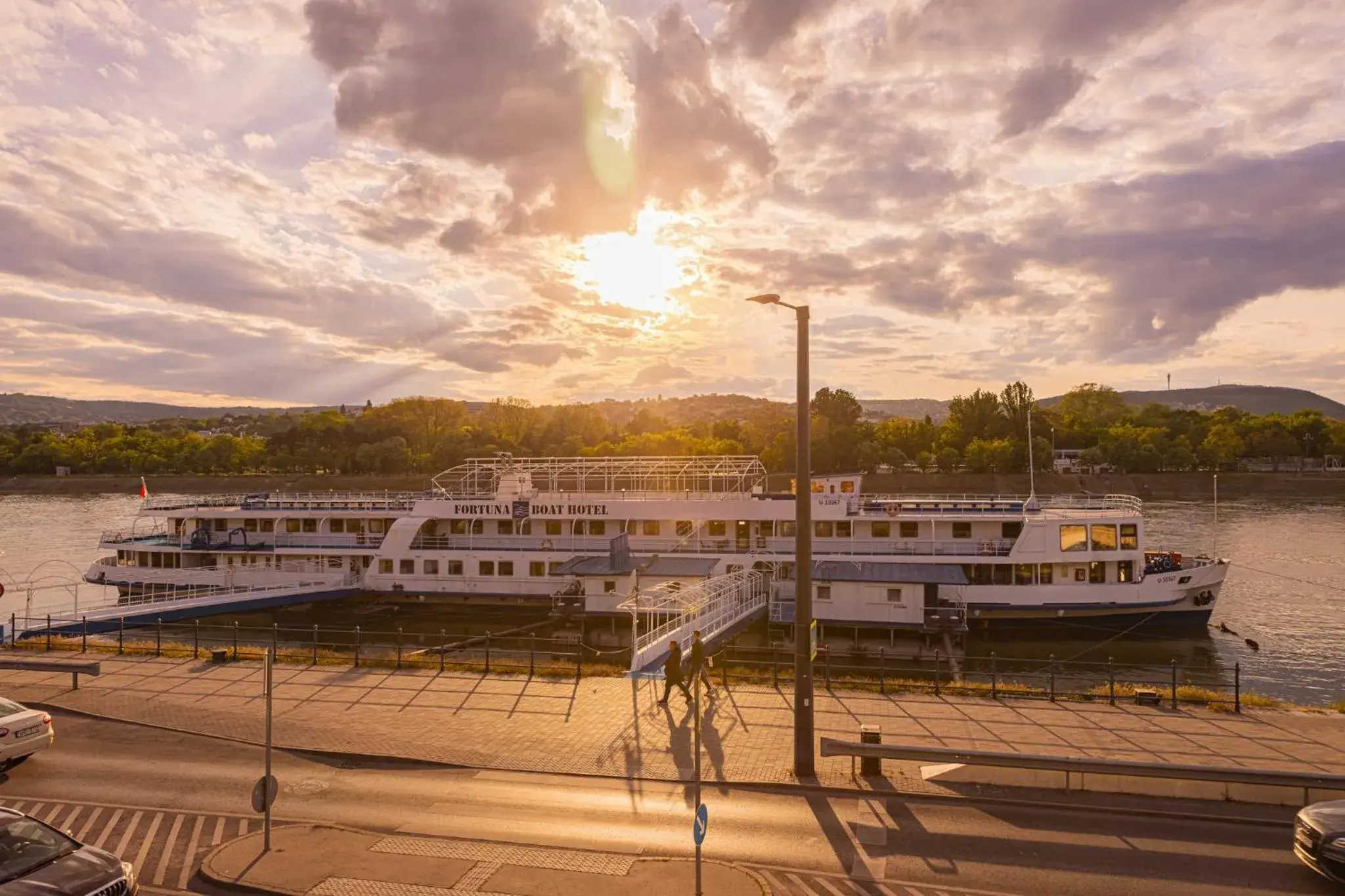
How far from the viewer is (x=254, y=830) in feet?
42.3

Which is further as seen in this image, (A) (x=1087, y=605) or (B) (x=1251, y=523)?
(B) (x=1251, y=523)

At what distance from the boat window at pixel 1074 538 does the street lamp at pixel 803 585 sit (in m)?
26.9

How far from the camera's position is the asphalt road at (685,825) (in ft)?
36.7

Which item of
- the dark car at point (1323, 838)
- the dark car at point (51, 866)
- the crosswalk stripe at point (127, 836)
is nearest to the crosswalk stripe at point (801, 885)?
the dark car at point (1323, 838)

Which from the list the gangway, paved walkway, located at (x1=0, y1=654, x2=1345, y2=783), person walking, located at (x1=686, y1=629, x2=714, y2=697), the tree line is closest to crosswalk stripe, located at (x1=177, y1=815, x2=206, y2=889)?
paved walkway, located at (x1=0, y1=654, x2=1345, y2=783)

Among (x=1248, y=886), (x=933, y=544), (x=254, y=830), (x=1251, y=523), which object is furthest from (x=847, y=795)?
(x=1251, y=523)

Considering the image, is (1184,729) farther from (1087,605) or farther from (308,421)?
(308,421)

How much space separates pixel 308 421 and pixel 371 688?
147244mm

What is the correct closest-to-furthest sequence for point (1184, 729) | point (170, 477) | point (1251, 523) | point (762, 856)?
point (762, 856)
point (1184, 729)
point (1251, 523)
point (170, 477)

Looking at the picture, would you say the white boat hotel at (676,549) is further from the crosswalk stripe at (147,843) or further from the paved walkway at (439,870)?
the paved walkway at (439,870)

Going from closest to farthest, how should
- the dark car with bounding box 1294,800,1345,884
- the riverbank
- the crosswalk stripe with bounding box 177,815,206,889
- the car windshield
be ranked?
1. the car windshield
2. the dark car with bounding box 1294,800,1345,884
3. the crosswalk stripe with bounding box 177,815,206,889
4. the riverbank

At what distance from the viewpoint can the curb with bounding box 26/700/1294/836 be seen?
509 inches

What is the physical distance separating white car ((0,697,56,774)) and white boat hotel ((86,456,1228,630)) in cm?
1871

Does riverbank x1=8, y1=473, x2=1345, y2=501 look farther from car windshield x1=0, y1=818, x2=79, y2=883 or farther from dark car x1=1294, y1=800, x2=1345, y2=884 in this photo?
car windshield x1=0, y1=818, x2=79, y2=883
